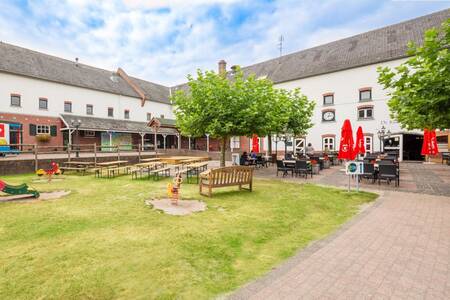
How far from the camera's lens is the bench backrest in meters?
7.93

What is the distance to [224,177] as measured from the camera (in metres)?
8.19

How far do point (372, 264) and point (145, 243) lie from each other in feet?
12.0

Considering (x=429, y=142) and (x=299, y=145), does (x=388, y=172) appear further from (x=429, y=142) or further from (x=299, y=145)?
(x=299, y=145)

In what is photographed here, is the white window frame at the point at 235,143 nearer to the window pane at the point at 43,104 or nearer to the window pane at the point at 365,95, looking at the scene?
the window pane at the point at 365,95

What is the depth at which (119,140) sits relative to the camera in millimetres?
30766

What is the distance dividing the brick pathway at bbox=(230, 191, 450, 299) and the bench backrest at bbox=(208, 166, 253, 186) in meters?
3.91

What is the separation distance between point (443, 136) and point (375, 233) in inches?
869

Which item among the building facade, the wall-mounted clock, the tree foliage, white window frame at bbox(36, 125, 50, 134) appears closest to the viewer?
the tree foliage

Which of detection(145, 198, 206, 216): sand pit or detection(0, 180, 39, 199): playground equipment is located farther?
detection(0, 180, 39, 199): playground equipment

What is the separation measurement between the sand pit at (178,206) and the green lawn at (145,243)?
0.85 feet

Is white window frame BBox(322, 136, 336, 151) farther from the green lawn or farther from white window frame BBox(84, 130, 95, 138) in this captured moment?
white window frame BBox(84, 130, 95, 138)

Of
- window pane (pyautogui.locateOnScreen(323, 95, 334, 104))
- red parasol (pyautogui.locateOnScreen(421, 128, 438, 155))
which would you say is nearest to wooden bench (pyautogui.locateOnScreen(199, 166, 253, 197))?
red parasol (pyautogui.locateOnScreen(421, 128, 438, 155))

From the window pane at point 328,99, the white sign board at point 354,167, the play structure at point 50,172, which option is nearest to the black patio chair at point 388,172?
the white sign board at point 354,167

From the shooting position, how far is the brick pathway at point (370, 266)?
2936mm
